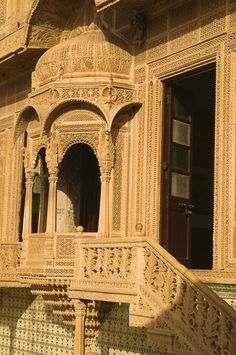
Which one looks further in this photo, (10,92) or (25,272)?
(10,92)

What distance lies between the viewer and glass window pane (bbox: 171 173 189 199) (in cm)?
1056

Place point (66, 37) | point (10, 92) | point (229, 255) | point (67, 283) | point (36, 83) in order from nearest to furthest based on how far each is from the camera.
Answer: point (229, 255), point (67, 283), point (36, 83), point (66, 37), point (10, 92)

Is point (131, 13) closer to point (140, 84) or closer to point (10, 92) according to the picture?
point (140, 84)

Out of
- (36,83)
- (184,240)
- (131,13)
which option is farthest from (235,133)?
(36,83)

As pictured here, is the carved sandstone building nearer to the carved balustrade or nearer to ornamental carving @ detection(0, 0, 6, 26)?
the carved balustrade

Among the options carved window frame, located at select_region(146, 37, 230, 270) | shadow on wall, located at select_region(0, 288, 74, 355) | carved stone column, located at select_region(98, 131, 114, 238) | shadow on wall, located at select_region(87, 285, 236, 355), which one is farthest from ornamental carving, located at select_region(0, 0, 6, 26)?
shadow on wall, located at select_region(87, 285, 236, 355)

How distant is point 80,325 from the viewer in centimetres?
A: 974

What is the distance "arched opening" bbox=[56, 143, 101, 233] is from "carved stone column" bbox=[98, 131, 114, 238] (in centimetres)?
189

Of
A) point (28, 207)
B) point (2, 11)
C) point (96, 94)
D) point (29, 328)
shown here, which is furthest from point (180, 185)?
point (2, 11)

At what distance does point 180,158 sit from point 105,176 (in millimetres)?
1177

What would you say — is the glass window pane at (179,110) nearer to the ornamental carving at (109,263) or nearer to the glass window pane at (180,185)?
the glass window pane at (180,185)

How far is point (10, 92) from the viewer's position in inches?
576

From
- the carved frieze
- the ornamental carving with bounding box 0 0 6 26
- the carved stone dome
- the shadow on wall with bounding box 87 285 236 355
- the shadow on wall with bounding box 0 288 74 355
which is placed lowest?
the shadow on wall with bounding box 0 288 74 355

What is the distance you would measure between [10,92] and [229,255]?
7.33 m
